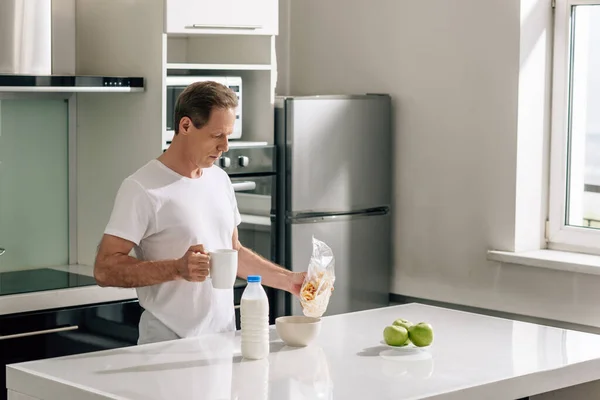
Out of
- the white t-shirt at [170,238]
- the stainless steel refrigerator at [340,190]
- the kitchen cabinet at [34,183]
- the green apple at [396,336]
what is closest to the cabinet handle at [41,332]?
the kitchen cabinet at [34,183]

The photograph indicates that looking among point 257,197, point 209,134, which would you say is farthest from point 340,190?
point 209,134

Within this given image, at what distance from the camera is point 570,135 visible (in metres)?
4.28

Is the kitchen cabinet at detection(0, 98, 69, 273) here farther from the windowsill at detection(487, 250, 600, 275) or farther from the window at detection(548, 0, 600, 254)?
the window at detection(548, 0, 600, 254)

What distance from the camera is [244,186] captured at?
414 cm

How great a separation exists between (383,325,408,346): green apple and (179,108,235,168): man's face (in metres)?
0.68

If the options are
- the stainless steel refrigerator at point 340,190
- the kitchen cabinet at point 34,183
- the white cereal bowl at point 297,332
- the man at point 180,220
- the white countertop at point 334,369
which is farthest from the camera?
the stainless steel refrigerator at point 340,190

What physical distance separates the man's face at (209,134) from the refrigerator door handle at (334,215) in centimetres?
139

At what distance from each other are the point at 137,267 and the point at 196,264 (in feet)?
0.67

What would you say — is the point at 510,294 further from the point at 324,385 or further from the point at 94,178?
the point at 324,385

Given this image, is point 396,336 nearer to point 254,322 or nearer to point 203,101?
point 254,322

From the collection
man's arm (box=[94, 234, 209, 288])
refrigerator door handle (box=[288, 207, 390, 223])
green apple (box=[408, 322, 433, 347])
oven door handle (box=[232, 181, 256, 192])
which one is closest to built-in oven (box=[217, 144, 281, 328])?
oven door handle (box=[232, 181, 256, 192])

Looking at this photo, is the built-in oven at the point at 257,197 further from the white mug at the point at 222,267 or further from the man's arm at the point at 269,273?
the white mug at the point at 222,267

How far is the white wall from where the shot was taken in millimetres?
4195

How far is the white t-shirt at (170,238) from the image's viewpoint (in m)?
2.84
